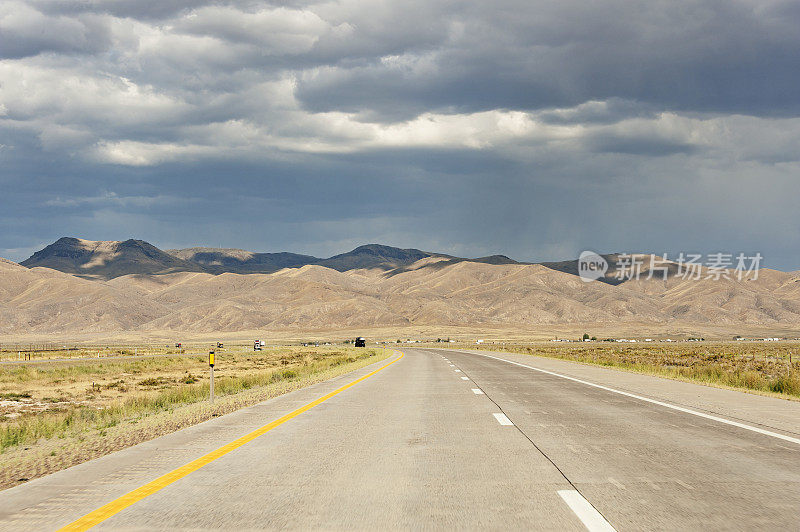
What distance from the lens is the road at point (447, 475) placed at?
5863 mm

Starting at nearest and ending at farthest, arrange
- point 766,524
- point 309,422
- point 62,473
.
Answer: point 766,524
point 62,473
point 309,422

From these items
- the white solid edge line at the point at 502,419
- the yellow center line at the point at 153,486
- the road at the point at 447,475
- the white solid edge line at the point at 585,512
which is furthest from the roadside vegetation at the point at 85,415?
the white solid edge line at the point at 585,512

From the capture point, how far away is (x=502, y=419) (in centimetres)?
1256

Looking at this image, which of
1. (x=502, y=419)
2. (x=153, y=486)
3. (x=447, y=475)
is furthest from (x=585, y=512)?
(x=502, y=419)

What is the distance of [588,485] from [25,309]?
204584 millimetres

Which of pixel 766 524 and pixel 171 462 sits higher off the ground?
pixel 766 524

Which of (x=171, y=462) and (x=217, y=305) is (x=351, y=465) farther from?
(x=217, y=305)

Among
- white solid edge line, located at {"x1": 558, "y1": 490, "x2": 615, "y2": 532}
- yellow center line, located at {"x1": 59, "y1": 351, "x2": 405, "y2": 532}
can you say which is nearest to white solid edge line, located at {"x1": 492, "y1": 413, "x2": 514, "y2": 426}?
yellow center line, located at {"x1": 59, "y1": 351, "x2": 405, "y2": 532}

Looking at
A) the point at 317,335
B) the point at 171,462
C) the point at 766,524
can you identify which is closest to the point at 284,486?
the point at 171,462

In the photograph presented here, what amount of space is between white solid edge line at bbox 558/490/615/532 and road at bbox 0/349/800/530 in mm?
25

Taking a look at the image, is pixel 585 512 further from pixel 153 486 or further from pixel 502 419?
pixel 502 419

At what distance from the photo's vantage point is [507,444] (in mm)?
9703

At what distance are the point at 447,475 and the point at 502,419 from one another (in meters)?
5.15

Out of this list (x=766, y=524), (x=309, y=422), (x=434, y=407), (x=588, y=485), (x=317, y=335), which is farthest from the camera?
(x=317, y=335)
